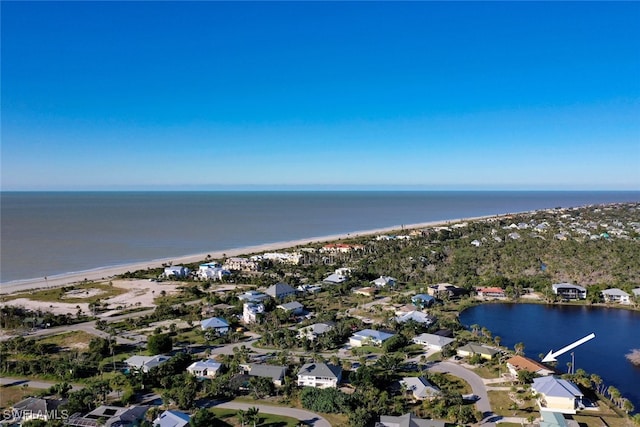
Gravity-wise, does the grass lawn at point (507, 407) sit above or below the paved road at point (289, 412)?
above

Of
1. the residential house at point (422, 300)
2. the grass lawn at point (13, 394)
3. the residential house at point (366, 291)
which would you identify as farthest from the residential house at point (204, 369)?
the residential house at point (366, 291)

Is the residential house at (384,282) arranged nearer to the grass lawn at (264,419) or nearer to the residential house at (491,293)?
the residential house at (491,293)

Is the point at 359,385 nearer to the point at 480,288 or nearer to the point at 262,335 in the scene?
the point at 262,335

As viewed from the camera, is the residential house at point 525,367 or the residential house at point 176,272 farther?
the residential house at point 176,272

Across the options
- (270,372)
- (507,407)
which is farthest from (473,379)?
(270,372)

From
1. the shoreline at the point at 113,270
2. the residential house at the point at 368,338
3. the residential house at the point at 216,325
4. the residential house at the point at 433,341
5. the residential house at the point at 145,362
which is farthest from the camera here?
the shoreline at the point at 113,270

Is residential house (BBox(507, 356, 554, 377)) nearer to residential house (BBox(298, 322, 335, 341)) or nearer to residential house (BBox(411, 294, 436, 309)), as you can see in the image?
residential house (BBox(298, 322, 335, 341))

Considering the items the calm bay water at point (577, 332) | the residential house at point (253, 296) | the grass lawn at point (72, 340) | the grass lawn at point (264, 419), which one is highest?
the residential house at point (253, 296)
